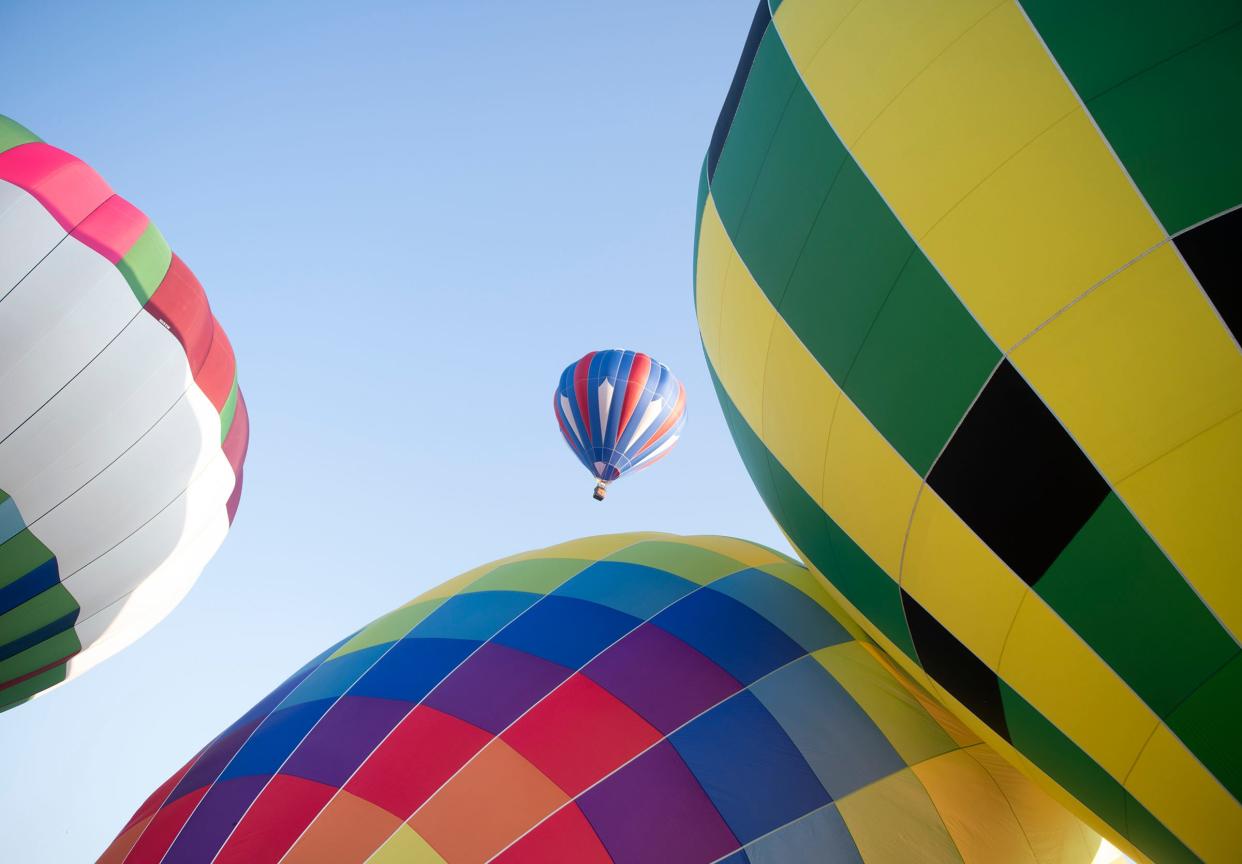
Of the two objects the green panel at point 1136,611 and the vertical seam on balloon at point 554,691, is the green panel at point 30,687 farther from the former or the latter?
the green panel at point 1136,611

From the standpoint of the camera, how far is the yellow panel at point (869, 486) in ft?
8.71

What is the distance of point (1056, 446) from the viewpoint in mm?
2225

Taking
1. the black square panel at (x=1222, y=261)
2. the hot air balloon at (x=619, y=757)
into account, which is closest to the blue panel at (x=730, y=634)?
the hot air balloon at (x=619, y=757)

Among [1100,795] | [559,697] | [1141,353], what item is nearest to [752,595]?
[559,697]

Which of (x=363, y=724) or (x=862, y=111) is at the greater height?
(x=862, y=111)

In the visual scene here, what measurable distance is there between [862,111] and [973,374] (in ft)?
3.08

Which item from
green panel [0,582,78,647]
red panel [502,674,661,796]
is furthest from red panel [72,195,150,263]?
red panel [502,674,661,796]

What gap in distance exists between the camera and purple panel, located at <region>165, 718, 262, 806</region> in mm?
3951

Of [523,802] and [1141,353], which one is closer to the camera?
[1141,353]

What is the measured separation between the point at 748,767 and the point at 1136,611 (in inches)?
68.3

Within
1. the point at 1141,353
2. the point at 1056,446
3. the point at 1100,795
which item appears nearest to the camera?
the point at 1141,353

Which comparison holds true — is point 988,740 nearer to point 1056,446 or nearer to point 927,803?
point 927,803

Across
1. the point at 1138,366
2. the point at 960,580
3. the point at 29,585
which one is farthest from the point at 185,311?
the point at 1138,366

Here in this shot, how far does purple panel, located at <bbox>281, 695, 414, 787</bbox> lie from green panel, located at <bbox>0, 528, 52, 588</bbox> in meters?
2.35
